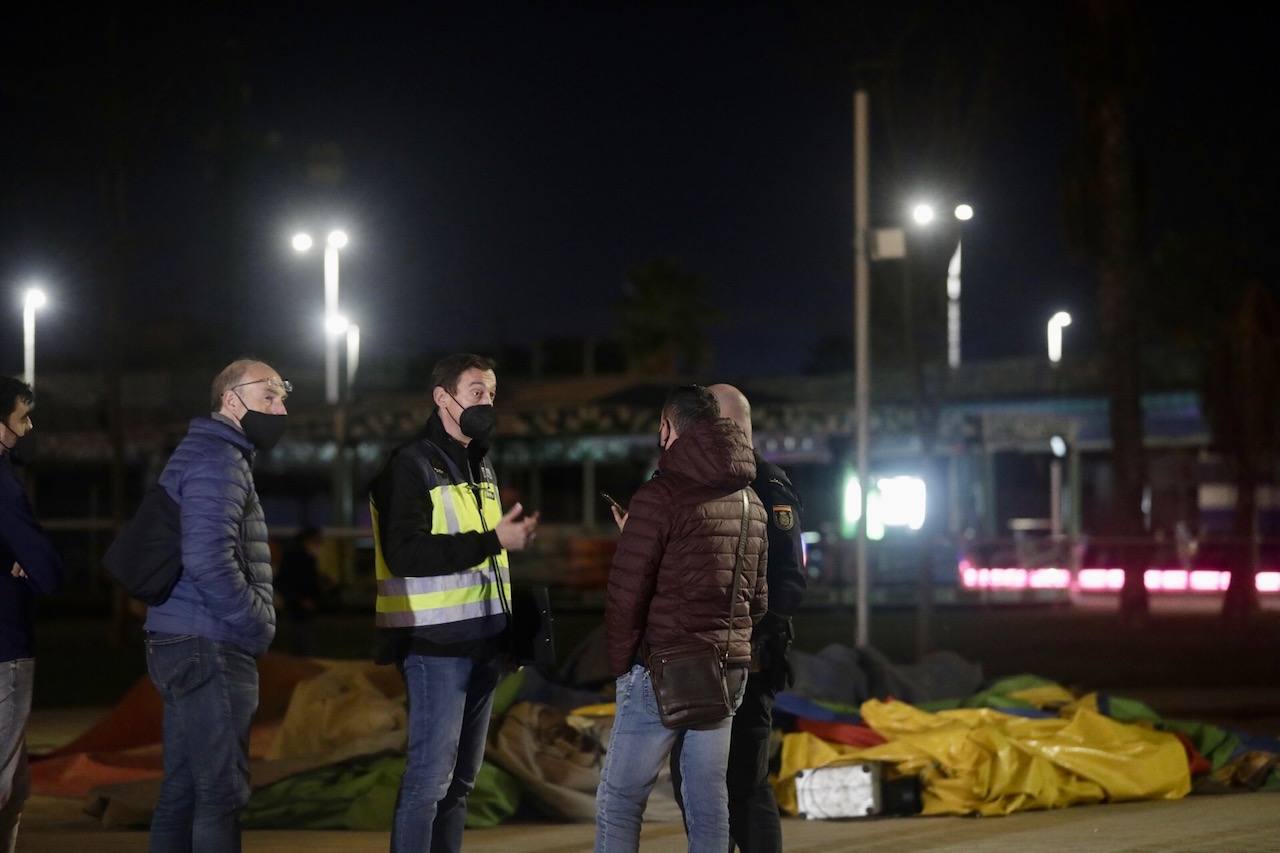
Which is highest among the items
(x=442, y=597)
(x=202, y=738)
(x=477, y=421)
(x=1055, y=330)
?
(x=1055, y=330)

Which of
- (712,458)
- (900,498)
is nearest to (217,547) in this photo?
(712,458)

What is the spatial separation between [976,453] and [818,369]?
85477 millimetres

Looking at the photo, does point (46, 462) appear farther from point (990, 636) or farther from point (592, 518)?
point (990, 636)

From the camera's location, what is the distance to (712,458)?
5.98 meters

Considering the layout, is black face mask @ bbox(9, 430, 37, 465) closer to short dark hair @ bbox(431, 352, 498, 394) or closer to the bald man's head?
short dark hair @ bbox(431, 352, 498, 394)

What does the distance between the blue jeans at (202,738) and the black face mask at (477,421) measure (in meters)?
1.06

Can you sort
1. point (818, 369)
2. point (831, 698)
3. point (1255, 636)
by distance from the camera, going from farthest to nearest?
point (818, 369)
point (1255, 636)
point (831, 698)

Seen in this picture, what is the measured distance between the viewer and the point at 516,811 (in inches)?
372

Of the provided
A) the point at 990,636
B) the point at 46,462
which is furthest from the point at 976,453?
the point at 46,462

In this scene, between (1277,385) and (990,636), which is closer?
(990,636)

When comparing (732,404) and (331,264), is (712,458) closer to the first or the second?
(732,404)

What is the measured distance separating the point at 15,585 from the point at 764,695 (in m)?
2.61

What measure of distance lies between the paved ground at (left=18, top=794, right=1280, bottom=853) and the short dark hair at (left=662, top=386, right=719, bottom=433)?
114 inches

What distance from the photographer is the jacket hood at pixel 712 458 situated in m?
5.98
